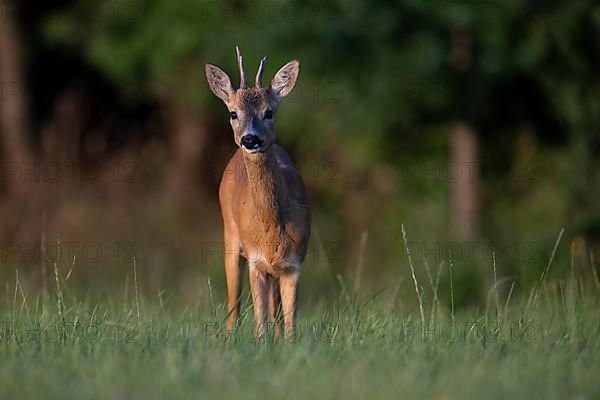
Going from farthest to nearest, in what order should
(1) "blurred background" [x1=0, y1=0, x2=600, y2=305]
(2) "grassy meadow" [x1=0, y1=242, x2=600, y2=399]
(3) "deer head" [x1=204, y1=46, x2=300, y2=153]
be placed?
(1) "blurred background" [x1=0, y1=0, x2=600, y2=305] < (3) "deer head" [x1=204, y1=46, x2=300, y2=153] < (2) "grassy meadow" [x1=0, y1=242, x2=600, y2=399]

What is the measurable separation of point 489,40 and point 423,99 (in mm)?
1089

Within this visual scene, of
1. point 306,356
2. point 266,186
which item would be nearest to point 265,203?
point 266,186

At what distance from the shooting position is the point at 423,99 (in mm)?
13883

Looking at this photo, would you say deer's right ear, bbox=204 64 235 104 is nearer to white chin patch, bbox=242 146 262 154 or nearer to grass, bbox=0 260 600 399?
white chin patch, bbox=242 146 262 154

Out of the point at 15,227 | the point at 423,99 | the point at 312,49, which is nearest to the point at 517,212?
the point at 423,99

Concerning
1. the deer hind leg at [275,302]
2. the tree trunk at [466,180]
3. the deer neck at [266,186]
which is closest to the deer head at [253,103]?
the deer neck at [266,186]

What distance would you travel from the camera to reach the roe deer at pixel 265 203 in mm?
7559

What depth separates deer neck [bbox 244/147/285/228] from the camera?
301 inches

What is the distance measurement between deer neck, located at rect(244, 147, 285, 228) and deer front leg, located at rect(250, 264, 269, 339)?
1.21 ft

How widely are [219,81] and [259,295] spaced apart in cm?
161

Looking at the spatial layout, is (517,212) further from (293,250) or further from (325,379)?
(325,379)

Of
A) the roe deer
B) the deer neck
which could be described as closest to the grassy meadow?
the roe deer

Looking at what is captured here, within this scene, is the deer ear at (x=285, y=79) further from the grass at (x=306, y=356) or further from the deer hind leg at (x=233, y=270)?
the grass at (x=306, y=356)

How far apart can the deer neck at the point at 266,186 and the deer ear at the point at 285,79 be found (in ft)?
1.83
